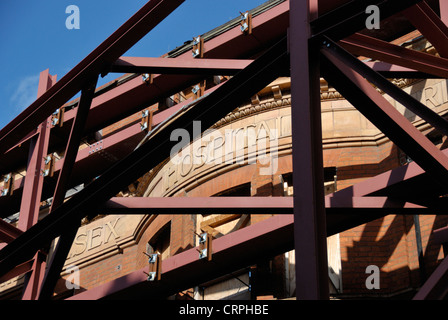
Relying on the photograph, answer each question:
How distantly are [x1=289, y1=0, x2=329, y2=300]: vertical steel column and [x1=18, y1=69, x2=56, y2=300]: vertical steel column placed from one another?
20.9ft

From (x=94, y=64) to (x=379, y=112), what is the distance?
4650 millimetres

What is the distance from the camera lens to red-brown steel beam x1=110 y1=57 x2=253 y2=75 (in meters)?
10.5

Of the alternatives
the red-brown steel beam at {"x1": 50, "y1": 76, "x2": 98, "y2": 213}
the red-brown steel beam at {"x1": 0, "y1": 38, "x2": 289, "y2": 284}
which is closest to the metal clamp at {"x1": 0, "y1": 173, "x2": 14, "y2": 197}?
the red-brown steel beam at {"x1": 50, "y1": 76, "x2": 98, "y2": 213}

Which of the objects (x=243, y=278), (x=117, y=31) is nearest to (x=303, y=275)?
(x=117, y=31)

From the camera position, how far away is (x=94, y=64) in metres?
10.5

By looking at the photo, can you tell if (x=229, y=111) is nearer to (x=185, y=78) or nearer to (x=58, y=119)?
(x=185, y=78)

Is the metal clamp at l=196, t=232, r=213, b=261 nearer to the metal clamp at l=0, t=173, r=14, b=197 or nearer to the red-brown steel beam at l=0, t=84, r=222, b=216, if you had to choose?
the red-brown steel beam at l=0, t=84, r=222, b=216

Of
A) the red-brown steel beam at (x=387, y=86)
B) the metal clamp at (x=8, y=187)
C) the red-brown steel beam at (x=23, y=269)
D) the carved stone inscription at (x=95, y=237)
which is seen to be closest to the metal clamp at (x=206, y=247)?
the red-brown steel beam at (x=23, y=269)

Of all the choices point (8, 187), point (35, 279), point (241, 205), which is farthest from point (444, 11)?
point (8, 187)

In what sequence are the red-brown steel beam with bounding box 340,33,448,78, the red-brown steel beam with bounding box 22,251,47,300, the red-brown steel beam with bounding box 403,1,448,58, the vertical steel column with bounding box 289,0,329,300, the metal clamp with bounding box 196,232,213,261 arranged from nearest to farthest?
the vertical steel column with bounding box 289,0,329,300, the red-brown steel beam with bounding box 340,33,448,78, the red-brown steel beam with bounding box 403,1,448,58, the red-brown steel beam with bounding box 22,251,47,300, the metal clamp with bounding box 196,232,213,261

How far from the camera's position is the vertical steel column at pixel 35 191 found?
11.9 m

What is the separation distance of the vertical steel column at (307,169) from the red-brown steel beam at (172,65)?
117 inches
